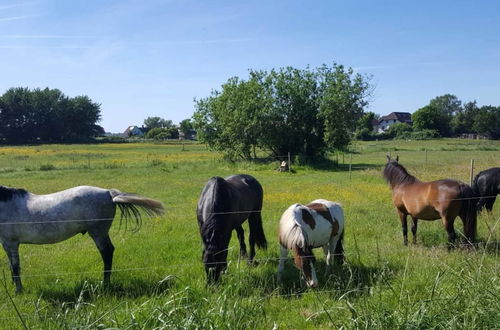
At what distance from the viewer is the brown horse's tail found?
286 inches

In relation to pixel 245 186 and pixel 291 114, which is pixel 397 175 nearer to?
pixel 245 186

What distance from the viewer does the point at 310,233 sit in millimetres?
5957

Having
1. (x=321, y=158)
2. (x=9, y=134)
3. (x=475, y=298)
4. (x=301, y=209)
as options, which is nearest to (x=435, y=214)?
(x=301, y=209)

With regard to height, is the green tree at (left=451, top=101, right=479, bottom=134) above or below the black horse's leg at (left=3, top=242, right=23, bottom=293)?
above

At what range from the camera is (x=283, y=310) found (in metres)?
4.82

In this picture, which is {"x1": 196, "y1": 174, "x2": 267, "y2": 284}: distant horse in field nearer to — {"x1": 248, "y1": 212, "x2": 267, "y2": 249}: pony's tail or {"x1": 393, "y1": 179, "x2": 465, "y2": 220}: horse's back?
{"x1": 248, "y1": 212, "x2": 267, "y2": 249}: pony's tail

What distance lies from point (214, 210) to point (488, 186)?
8.40 metres

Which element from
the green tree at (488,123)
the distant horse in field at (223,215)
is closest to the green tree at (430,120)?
the green tree at (488,123)

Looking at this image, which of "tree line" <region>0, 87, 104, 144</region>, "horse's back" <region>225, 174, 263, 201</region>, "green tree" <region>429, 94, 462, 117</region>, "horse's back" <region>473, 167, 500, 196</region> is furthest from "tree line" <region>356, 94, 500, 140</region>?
"horse's back" <region>225, 174, 263, 201</region>

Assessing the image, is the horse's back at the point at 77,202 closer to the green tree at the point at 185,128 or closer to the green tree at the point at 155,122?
the green tree at the point at 185,128

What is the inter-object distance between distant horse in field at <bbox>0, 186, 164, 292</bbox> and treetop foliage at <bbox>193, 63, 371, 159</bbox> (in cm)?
2348

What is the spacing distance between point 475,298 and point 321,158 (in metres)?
26.4

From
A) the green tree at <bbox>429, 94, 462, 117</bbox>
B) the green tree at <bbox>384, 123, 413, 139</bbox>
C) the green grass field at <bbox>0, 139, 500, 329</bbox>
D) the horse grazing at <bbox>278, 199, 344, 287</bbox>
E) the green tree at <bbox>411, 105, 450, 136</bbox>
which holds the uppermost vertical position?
the green tree at <bbox>429, 94, 462, 117</bbox>

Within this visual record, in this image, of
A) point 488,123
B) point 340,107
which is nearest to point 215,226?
point 340,107
